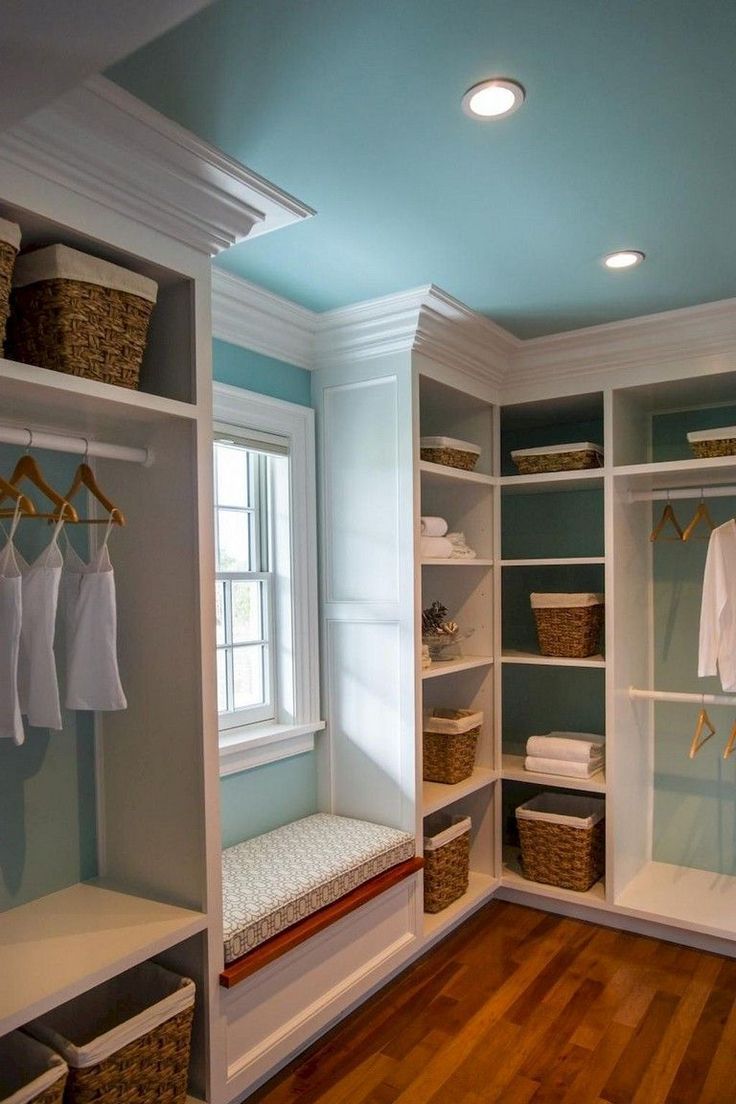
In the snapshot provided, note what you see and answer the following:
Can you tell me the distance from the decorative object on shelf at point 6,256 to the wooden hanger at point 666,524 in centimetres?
263

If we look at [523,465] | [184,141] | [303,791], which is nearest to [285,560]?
[303,791]

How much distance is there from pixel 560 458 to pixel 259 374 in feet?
4.38

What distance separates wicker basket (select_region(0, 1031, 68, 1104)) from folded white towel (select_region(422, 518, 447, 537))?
6.82ft

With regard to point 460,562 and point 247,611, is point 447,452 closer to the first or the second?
point 460,562

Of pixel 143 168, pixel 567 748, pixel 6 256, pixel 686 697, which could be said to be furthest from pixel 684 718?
pixel 6 256

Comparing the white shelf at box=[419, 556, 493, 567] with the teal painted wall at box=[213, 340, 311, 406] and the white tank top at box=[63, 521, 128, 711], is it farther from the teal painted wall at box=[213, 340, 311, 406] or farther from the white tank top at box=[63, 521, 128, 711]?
the white tank top at box=[63, 521, 128, 711]

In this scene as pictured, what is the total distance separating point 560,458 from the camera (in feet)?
11.0

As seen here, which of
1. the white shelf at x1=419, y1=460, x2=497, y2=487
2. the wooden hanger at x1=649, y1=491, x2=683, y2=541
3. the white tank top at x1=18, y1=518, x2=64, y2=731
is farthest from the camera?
the wooden hanger at x1=649, y1=491, x2=683, y2=541

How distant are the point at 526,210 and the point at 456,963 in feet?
8.57

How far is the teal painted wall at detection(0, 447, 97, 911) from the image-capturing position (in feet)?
6.58

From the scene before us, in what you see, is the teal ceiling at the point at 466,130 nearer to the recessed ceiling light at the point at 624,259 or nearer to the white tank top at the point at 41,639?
the recessed ceiling light at the point at 624,259

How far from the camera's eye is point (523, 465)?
3.47 meters

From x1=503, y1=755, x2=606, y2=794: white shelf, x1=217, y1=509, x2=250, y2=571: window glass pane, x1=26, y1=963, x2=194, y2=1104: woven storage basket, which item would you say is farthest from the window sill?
x1=503, y1=755, x2=606, y2=794: white shelf

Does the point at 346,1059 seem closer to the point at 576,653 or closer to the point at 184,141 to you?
the point at 576,653
